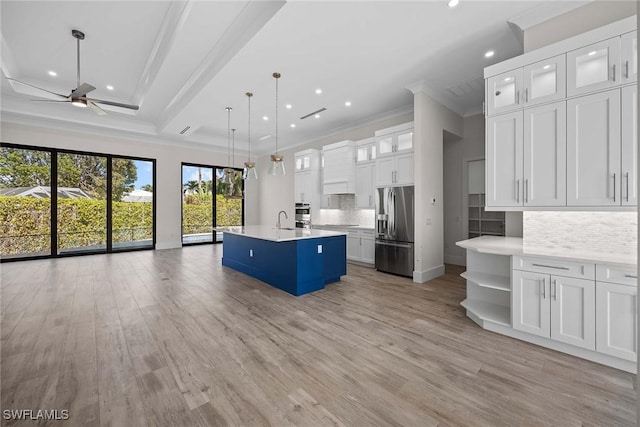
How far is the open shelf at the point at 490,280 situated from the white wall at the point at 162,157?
8290 mm

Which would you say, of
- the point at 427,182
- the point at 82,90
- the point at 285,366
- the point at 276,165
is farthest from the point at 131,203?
the point at 427,182

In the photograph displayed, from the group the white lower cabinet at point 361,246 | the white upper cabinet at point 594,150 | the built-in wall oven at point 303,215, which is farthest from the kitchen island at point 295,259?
the white upper cabinet at point 594,150

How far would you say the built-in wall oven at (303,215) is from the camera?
720 centimetres

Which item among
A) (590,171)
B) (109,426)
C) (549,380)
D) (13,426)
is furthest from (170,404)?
(590,171)

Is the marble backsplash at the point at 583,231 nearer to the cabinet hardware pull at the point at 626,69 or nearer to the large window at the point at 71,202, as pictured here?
the cabinet hardware pull at the point at 626,69

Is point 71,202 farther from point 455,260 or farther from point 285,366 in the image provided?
point 455,260

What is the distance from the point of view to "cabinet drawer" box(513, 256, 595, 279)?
215 centimetres

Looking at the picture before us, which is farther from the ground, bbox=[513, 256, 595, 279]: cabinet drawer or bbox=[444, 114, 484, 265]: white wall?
bbox=[444, 114, 484, 265]: white wall

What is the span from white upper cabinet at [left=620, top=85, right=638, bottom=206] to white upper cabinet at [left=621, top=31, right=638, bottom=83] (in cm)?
9

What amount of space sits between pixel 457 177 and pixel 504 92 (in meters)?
3.42

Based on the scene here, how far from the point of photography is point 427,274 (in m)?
4.59

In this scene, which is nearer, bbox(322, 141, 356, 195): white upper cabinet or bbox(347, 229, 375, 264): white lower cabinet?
bbox(347, 229, 375, 264): white lower cabinet

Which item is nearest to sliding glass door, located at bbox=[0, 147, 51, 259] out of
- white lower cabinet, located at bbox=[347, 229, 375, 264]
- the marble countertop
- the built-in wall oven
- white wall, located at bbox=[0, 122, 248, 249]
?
white wall, located at bbox=[0, 122, 248, 249]

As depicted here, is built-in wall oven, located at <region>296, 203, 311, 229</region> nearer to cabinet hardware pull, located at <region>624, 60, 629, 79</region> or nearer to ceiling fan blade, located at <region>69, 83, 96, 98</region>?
ceiling fan blade, located at <region>69, 83, 96, 98</region>
